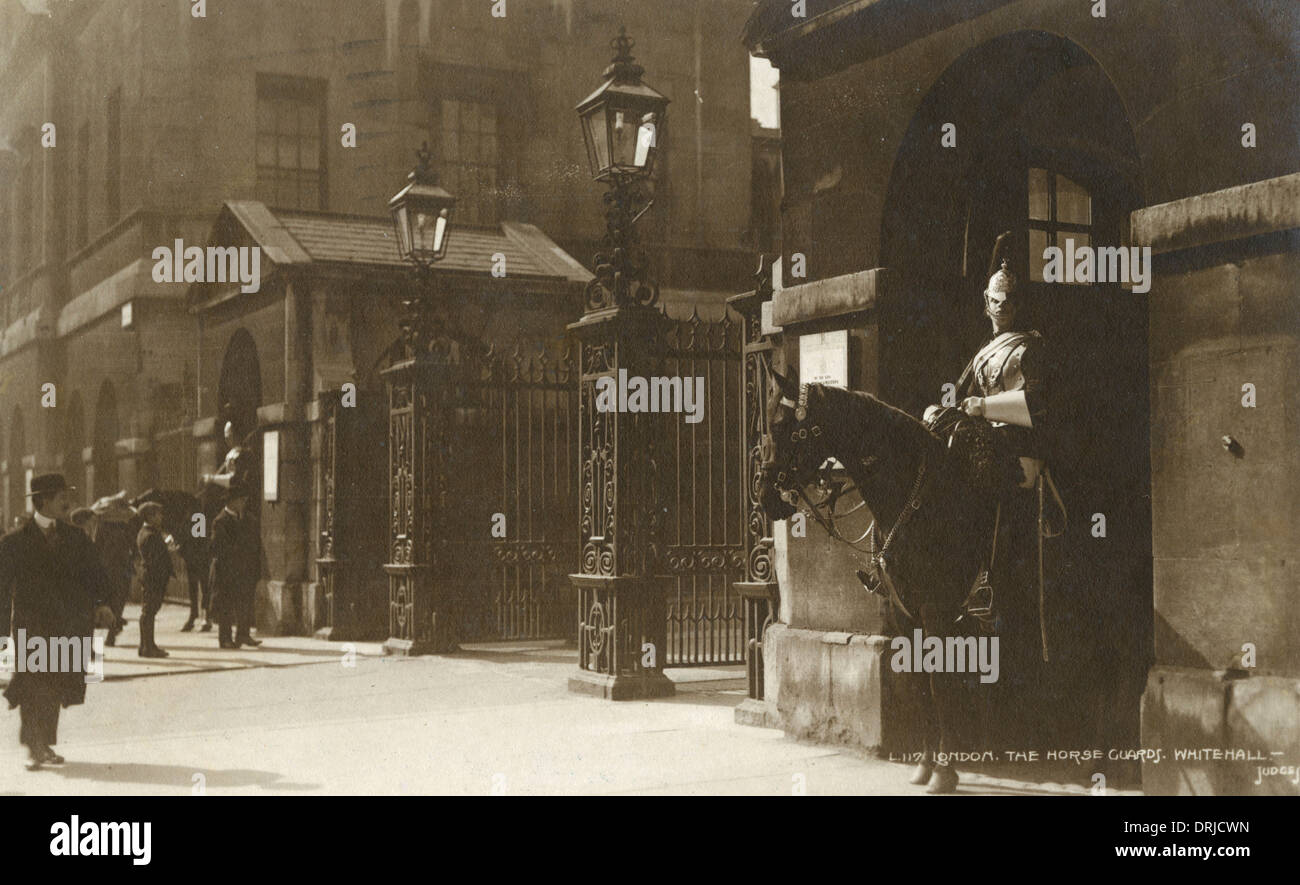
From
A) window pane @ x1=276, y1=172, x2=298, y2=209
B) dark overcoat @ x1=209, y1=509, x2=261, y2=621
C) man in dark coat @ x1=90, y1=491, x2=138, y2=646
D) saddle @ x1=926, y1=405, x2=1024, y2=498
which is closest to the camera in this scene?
saddle @ x1=926, y1=405, x2=1024, y2=498

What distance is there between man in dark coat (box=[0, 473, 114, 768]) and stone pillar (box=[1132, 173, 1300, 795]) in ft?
19.0

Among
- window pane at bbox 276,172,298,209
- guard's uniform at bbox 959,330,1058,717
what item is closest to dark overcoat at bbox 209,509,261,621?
window pane at bbox 276,172,298,209

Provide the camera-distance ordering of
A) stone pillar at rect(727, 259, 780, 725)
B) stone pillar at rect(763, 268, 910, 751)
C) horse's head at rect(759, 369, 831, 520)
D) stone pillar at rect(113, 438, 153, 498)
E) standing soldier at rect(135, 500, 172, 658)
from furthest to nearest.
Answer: stone pillar at rect(113, 438, 153, 498)
standing soldier at rect(135, 500, 172, 658)
stone pillar at rect(727, 259, 780, 725)
stone pillar at rect(763, 268, 910, 751)
horse's head at rect(759, 369, 831, 520)

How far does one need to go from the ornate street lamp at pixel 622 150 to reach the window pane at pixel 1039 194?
2800mm

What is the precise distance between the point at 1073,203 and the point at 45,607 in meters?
6.54

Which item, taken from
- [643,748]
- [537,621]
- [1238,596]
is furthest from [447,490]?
[1238,596]

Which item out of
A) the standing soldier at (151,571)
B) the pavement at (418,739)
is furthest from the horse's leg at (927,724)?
the standing soldier at (151,571)

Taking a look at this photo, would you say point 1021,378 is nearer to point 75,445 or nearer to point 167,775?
point 167,775

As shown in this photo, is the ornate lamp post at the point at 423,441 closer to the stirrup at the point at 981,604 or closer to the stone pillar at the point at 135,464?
the stirrup at the point at 981,604

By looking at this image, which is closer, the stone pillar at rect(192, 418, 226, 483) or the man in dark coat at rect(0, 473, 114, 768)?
the man in dark coat at rect(0, 473, 114, 768)

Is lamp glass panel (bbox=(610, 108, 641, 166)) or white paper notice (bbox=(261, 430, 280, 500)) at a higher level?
lamp glass panel (bbox=(610, 108, 641, 166))

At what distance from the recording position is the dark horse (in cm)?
696

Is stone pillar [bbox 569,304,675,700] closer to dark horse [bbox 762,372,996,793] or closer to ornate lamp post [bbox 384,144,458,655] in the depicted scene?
ornate lamp post [bbox 384,144,458,655]
